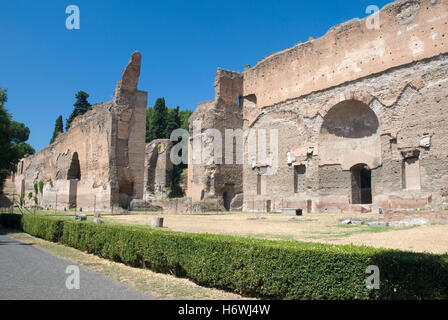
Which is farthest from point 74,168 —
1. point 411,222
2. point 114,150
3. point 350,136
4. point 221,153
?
point 411,222

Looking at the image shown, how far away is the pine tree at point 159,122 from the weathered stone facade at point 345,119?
19.4 meters

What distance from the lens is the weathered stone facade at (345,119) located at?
16.6 meters

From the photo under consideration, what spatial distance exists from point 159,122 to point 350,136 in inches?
1180

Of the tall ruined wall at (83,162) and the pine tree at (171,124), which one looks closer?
the tall ruined wall at (83,162)

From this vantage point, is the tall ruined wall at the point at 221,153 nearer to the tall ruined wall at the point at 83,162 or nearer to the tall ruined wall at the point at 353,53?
the tall ruined wall at the point at 353,53

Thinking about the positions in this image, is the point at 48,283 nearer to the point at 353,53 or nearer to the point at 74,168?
the point at 353,53

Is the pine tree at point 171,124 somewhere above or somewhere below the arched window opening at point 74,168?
above

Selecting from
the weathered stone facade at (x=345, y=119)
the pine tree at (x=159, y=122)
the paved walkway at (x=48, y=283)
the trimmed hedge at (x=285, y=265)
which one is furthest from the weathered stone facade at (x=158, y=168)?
the trimmed hedge at (x=285, y=265)

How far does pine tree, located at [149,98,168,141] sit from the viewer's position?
46.0 metres

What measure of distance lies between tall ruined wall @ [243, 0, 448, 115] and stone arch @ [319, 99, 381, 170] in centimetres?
170
